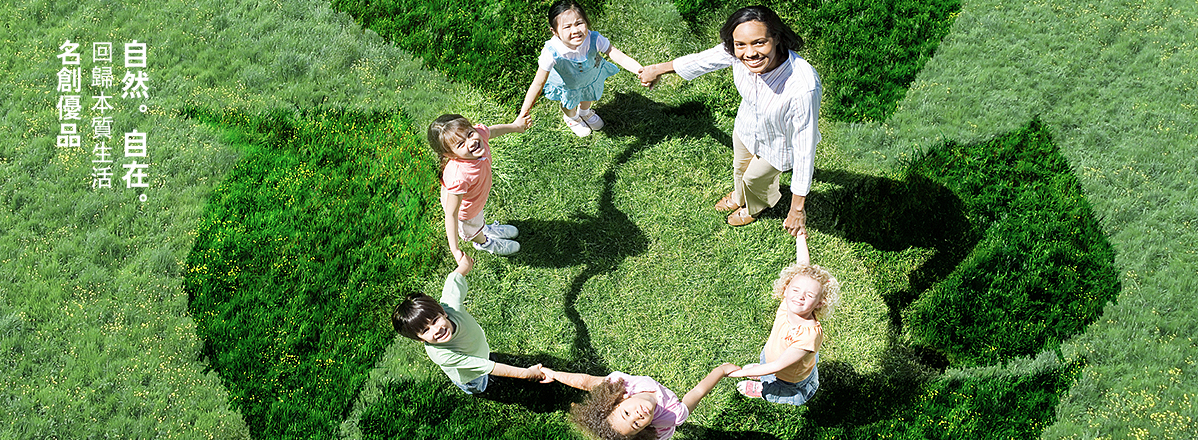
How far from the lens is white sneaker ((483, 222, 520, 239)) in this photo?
7.69 meters

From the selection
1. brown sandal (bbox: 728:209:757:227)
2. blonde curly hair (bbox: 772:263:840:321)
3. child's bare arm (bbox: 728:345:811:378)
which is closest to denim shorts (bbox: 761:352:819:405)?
child's bare arm (bbox: 728:345:811:378)

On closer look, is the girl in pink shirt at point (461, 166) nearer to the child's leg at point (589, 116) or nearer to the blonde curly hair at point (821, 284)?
the child's leg at point (589, 116)

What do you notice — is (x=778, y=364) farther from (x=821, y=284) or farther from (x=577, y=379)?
(x=577, y=379)

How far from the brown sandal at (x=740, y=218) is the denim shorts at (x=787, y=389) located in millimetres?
1412

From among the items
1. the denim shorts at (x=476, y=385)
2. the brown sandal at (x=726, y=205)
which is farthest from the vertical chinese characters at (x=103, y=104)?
the brown sandal at (x=726, y=205)

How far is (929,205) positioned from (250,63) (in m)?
5.92

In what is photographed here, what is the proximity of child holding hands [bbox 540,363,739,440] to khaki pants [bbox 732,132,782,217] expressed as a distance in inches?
56.5

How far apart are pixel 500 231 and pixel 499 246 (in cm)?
13

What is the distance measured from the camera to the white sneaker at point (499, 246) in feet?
25.2

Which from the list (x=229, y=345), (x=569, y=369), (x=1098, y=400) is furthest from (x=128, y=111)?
(x=1098, y=400)

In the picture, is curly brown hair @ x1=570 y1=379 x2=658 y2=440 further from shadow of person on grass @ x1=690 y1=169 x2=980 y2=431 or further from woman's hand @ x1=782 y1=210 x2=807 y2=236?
woman's hand @ x1=782 y1=210 x2=807 y2=236

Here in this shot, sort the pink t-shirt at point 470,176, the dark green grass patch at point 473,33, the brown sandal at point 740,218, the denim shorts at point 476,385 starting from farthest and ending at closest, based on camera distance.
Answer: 1. the dark green grass patch at point 473,33
2. the brown sandal at point 740,218
3. the denim shorts at point 476,385
4. the pink t-shirt at point 470,176

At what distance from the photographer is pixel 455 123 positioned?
6469 mm

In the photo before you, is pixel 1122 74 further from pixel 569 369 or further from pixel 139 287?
pixel 139 287
